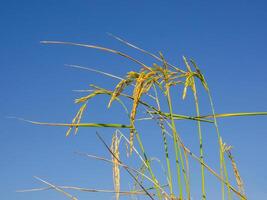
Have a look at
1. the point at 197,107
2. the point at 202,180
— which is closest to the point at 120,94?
the point at 197,107

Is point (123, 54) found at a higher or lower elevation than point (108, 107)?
higher

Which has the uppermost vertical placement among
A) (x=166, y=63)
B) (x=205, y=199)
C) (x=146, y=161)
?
(x=166, y=63)

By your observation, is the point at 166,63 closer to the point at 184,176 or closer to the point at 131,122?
the point at 131,122

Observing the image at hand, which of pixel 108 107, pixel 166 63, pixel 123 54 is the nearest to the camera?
pixel 108 107

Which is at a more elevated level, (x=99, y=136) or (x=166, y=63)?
(x=166, y=63)

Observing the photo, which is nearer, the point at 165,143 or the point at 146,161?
the point at 146,161

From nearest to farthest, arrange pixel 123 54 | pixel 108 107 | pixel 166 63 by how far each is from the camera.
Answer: pixel 108 107, pixel 123 54, pixel 166 63

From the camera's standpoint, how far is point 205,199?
4.91 ft

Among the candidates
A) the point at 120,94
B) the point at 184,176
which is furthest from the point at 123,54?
the point at 184,176

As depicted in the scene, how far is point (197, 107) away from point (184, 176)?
250 millimetres

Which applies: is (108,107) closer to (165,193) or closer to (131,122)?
(131,122)

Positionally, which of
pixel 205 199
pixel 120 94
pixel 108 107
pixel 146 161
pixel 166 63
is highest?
pixel 166 63

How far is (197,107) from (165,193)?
345 mm

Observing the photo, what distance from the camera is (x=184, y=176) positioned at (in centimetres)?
152
